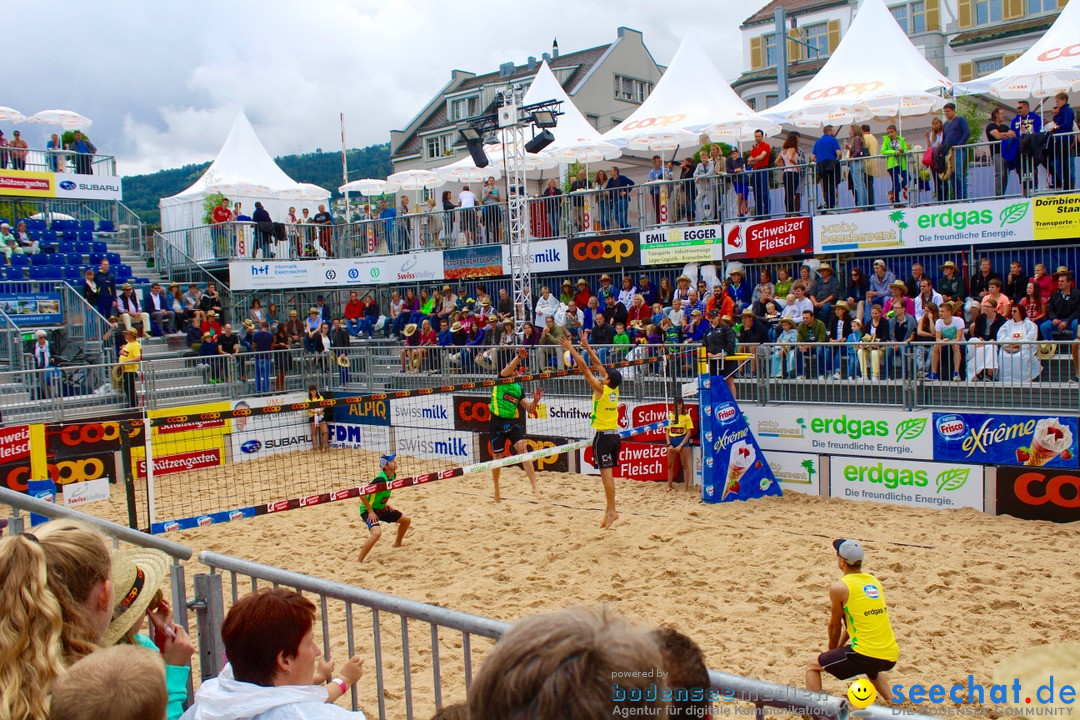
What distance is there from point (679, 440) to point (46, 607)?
10.8 meters

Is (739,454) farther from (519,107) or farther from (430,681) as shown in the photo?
(519,107)

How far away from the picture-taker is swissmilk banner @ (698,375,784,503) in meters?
11.9

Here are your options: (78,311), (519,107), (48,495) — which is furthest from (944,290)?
(78,311)

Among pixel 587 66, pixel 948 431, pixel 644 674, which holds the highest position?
pixel 587 66

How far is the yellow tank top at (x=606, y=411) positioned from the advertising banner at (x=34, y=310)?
1356 cm

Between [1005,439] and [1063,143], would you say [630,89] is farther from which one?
[1005,439]

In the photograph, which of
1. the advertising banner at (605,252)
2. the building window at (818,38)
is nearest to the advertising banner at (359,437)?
the advertising banner at (605,252)

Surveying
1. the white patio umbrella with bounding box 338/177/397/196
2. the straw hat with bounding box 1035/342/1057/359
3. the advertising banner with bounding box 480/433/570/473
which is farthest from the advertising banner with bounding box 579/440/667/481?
the white patio umbrella with bounding box 338/177/397/196

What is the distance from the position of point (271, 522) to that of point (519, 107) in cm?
948

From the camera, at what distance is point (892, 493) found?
11367 millimetres

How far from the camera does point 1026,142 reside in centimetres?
1363

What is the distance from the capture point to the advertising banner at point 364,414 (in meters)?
17.1

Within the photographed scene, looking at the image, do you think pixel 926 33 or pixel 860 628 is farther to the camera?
pixel 926 33

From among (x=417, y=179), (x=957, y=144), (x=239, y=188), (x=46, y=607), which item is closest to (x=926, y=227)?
(x=957, y=144)
